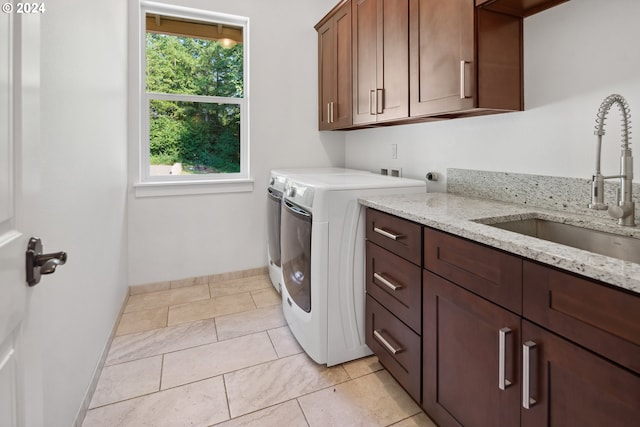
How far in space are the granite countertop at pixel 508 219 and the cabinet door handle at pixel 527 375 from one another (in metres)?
0.23

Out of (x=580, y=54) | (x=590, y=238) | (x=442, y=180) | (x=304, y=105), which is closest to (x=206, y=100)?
(x=304, y=105)

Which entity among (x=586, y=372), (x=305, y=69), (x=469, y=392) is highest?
(x=305, y=69)

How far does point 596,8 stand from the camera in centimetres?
130

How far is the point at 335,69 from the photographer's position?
8.99ft

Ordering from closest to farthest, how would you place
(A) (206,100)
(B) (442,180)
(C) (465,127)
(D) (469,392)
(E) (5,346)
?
1. (E) (5,346)
2. (D) (469,392)
3. (C) (465,127)
4. (B) (442,180)
5. (A) (206,100)

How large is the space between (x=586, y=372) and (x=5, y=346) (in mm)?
1209

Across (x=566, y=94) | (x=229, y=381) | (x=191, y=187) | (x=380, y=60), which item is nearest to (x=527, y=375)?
(x=566, y=94)

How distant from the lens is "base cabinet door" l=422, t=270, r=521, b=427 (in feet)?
3.23

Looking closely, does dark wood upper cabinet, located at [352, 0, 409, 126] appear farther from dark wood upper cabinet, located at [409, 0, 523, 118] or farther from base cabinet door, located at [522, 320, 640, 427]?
base cabinet door, located at [522, 320, 640, 427]

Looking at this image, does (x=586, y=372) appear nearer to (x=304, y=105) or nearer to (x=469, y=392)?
(x=469, y=392)

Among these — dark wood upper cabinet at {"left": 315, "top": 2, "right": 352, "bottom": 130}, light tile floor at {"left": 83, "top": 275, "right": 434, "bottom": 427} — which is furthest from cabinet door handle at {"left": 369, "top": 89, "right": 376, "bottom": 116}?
light tile floor at {"left": 83, "top": 275, "right": 434, "bottom": 427}

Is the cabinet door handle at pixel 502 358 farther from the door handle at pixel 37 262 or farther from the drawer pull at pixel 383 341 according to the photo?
the door handle at pixel 37 262

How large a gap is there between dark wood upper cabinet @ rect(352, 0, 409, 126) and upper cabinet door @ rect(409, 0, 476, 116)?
3.2 inches

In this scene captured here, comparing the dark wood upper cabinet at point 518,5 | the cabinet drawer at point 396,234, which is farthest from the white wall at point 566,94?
the cabinet drawer at point 396,234
